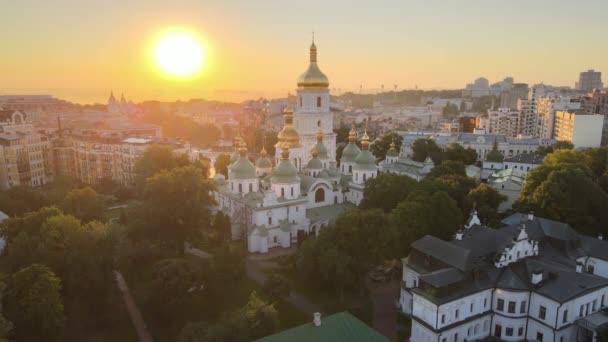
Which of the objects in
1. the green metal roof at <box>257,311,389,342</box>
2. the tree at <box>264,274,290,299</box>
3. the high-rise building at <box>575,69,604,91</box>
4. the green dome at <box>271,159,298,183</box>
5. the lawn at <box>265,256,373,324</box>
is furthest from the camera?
the high-rise building at <box>575,69,604,91</box>

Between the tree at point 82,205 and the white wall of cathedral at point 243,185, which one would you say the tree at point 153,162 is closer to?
the tree at point 82,205

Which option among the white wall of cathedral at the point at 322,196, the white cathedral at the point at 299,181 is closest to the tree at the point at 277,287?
the white cathedral at the point at 299,181

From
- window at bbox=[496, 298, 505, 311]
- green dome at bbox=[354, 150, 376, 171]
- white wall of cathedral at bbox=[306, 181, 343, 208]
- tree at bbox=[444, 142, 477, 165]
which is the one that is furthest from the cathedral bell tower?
window at bbox=[496, 298, 505, 311]

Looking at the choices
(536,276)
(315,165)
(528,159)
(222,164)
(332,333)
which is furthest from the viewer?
(222,164)

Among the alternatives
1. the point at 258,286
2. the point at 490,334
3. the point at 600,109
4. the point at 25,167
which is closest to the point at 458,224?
the point at 490,334

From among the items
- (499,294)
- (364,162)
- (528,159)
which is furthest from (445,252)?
(528,159)

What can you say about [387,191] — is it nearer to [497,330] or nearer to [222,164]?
[497,330]

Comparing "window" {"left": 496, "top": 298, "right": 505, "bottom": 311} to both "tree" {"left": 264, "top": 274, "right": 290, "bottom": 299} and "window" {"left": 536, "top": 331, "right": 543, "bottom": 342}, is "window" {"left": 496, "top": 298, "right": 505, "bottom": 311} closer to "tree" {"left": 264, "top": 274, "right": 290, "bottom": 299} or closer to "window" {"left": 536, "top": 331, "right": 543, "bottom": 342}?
"window" {"left": 536, "top": 331, "right": 543, "bottom": 342}
